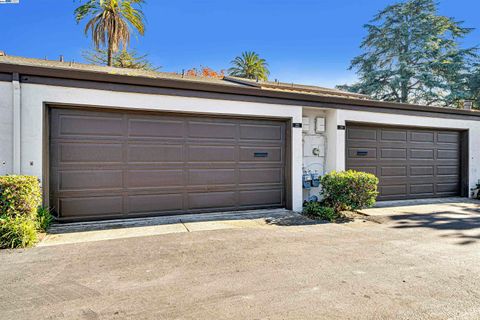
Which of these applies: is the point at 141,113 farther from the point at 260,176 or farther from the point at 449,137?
the point at 449,137

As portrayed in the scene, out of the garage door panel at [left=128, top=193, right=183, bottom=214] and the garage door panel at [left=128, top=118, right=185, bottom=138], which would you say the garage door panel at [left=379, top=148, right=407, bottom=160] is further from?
the garage door panel at [left=128, top=193, right=183, bottom=214]

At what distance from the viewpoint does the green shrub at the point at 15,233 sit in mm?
4137

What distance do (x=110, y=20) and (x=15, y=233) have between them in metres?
14.9

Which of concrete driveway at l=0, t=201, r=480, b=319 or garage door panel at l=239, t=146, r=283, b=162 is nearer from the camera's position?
concrete driveway at l=0, t=201, r=480, b=319

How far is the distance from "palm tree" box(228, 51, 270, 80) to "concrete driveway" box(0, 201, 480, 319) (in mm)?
23516

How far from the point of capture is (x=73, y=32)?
49.8 ft

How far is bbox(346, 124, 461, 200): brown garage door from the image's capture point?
812cm

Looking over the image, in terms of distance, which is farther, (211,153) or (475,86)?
(475,86)

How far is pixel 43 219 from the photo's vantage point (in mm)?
4926

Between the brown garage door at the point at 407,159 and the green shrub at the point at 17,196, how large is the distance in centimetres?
733

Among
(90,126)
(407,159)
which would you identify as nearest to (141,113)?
(90,126)

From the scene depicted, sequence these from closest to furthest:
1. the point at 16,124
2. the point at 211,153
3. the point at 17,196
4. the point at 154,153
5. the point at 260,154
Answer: the point at 17,196
the point at 16,124
the point at 154,153
the point at 211,153
the point at 260,154

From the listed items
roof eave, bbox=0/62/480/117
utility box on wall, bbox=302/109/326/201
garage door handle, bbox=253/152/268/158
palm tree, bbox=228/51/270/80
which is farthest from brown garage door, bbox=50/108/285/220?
palm tree, bbox=228/51/270/80

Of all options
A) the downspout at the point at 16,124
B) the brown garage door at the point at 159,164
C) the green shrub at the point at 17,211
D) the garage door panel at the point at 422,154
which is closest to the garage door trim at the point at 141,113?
the brown garage door at the point at 159,164
